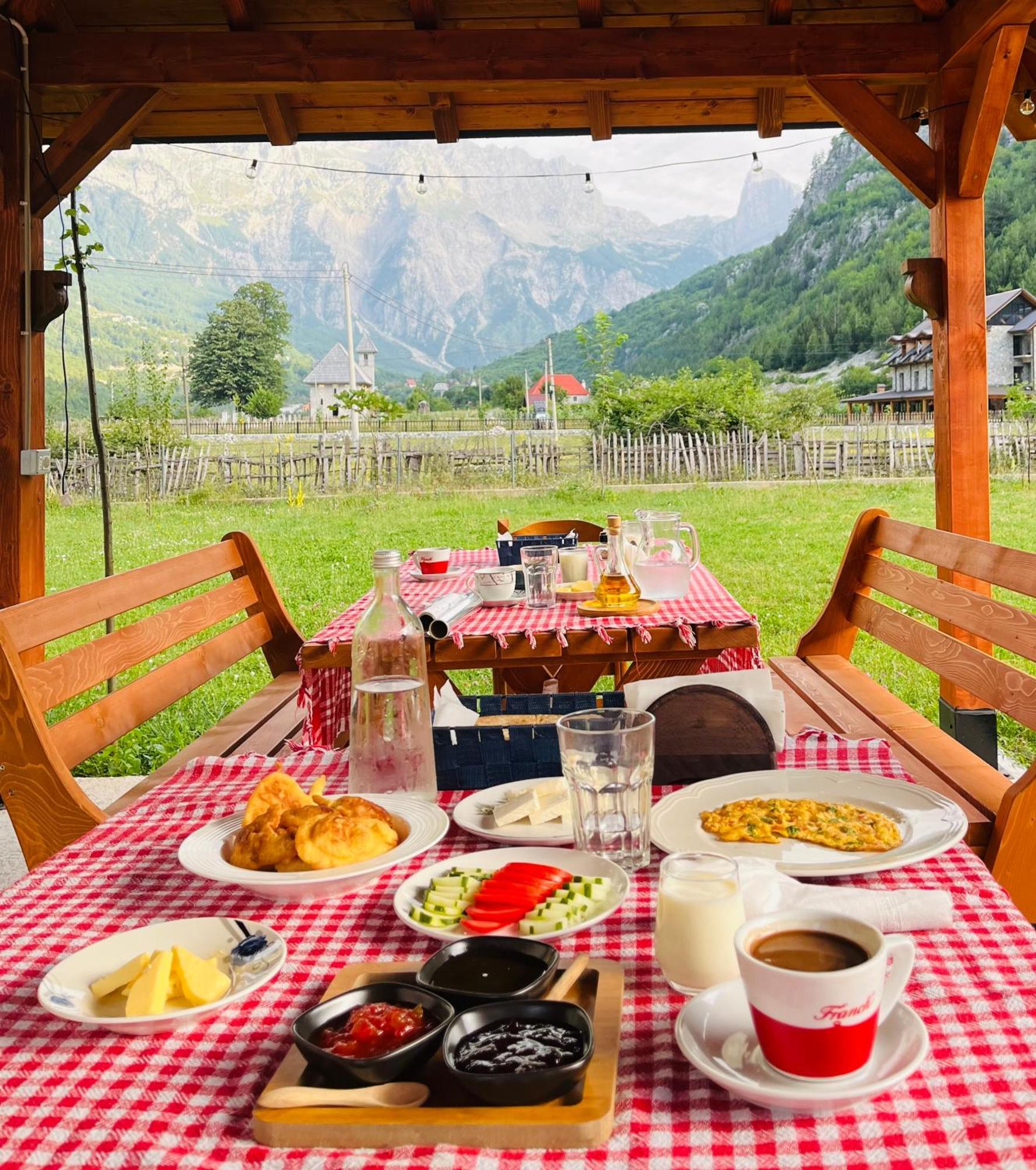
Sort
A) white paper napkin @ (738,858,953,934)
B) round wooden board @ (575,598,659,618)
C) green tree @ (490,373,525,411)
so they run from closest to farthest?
white paper napkin @ (738,858,953,934) < round wooden board @ (575,598,659,618) < green tree @ (490,373,525,411)

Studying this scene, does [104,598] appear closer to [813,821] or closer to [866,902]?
[813,821]

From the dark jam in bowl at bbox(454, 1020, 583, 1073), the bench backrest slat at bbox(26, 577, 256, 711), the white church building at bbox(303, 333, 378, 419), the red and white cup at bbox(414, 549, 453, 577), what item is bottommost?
the dark jam in bowl at bbox(454, 1020, 583, 1073)

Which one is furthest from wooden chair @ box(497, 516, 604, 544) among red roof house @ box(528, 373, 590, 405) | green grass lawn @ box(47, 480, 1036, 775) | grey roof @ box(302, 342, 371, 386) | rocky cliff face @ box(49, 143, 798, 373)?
rocky cliff face @ box(49, 143, 798, 373)

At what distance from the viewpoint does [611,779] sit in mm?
1079

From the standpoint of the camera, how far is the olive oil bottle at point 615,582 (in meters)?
2.56

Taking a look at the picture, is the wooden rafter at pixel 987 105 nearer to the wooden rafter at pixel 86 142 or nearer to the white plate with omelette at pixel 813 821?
the wooden rafter at pixel 86 142

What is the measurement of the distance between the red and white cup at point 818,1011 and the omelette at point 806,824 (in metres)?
0.41

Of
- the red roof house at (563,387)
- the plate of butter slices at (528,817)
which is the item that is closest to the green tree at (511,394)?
the red roof house at (563,387)

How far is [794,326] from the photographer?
27.1 meters

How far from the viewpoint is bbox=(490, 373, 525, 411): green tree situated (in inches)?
1161

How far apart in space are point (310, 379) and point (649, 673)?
41.6 metres

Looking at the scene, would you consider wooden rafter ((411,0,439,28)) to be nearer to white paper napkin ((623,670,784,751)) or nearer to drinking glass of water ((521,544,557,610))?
drinking glass of water ((521,544,557,610))

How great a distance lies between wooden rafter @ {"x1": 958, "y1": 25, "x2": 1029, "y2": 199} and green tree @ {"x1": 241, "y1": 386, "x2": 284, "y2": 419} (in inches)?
923

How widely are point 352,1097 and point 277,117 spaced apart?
14.1 ft
